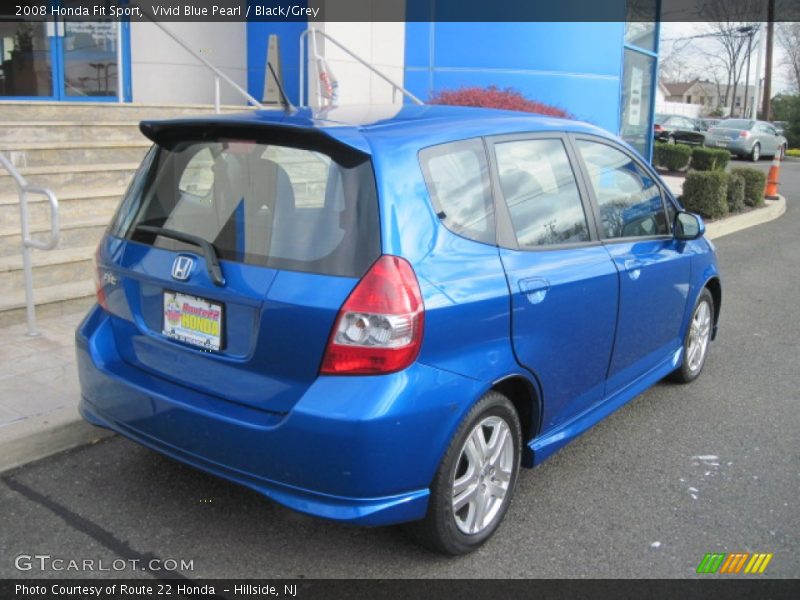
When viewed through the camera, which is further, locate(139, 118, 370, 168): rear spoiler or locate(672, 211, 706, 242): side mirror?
locate(672, 211, 706, 242): side mirror

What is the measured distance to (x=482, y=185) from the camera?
10.6ft

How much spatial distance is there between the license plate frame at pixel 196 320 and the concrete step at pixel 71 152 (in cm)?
481

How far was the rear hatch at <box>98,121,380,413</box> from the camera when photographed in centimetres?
278

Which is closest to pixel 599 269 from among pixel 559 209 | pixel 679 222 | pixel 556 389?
pixel 559 209

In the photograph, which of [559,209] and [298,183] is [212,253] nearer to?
[298,183]

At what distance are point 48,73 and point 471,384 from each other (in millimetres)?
9271

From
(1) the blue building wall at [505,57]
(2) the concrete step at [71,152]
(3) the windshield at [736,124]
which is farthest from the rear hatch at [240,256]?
(3) the windshield at [736,124]

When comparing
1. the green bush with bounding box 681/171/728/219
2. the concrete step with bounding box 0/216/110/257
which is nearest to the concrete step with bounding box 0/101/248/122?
the concrete step with bounding box 0/216/110/257

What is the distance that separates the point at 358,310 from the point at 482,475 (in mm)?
930

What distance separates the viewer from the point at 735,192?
1292cm

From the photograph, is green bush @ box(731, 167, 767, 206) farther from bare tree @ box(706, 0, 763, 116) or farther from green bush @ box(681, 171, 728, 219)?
bare tree @ box(706, 0, 763, 116)

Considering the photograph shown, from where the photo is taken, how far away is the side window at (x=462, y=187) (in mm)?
3032

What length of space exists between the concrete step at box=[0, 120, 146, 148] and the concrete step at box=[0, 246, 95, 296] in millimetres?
1608

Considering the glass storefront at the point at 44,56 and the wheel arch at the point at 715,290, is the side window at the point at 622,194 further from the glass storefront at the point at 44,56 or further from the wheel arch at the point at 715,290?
the glass storefront at the point at 44,56
